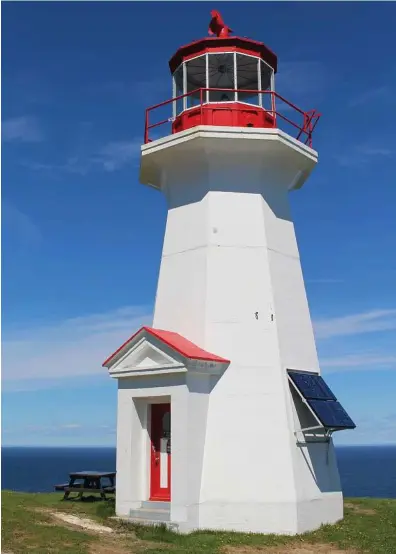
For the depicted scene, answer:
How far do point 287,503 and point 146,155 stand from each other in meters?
9.14

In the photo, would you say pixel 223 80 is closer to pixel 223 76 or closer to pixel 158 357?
pixel 223 76

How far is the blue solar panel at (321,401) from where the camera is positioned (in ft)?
46.3

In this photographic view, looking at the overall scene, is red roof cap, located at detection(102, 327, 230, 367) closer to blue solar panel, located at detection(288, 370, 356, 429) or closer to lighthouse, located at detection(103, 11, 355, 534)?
lighthouse, located at detection(103, 11, 355, 534)

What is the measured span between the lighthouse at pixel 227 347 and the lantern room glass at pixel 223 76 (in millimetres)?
69

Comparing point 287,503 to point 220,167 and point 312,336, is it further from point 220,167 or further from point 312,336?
point 220,167

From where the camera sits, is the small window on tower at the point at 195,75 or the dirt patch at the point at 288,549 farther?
the small window on tower at the point at 195,75

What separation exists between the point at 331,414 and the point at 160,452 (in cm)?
414

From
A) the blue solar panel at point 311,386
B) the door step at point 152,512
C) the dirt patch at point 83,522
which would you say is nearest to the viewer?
the dirt patch at point 83,522

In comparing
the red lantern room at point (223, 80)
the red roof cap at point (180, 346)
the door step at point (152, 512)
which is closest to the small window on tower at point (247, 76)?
the red lantern room at point (223, 80)

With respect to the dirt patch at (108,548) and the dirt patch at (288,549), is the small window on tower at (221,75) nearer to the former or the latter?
the dirt patch at (288,549)

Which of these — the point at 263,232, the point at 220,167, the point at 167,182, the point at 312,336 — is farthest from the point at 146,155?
the point at 312,336

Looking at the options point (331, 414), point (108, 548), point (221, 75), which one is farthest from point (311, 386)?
point (221, 75)

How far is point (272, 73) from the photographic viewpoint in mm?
16969

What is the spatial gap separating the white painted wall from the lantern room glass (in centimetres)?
159
